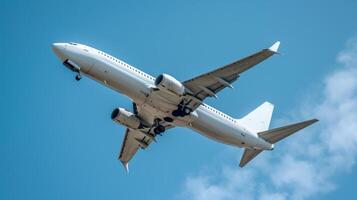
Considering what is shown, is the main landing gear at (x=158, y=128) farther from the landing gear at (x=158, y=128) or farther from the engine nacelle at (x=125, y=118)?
the engine nacelle at (x=125, y=118)

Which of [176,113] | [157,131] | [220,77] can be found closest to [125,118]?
[157,131]

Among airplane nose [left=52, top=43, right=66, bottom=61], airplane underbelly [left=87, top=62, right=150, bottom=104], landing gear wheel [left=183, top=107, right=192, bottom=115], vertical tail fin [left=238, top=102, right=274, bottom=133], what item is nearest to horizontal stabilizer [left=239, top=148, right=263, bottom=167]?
vertical tail fin [left=238, top=102, right=274, bottom=133]

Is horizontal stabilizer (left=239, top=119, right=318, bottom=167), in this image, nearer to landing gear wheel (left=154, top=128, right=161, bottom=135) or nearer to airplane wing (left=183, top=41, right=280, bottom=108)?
airplane wing (left=183, top=41, right=280, bottom=108)

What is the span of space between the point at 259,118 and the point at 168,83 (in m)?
16.0

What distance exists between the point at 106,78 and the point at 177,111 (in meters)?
6.91

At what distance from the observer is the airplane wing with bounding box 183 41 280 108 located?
2062 inches

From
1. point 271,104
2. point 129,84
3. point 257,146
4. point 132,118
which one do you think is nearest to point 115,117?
point 132,118

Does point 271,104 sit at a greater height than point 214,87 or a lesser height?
greater

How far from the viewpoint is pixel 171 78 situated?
55000mm

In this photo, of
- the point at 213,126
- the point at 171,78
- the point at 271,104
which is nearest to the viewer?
the point at 171,78

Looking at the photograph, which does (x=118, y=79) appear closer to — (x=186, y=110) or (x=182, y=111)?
(x=182, y=111)

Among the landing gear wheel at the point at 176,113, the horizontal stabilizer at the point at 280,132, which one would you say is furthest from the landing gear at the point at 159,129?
the horizontal stabilizer at the point at 280,132

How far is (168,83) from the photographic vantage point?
179 feet

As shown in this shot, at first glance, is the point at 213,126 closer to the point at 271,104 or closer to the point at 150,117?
the point at 150,117
